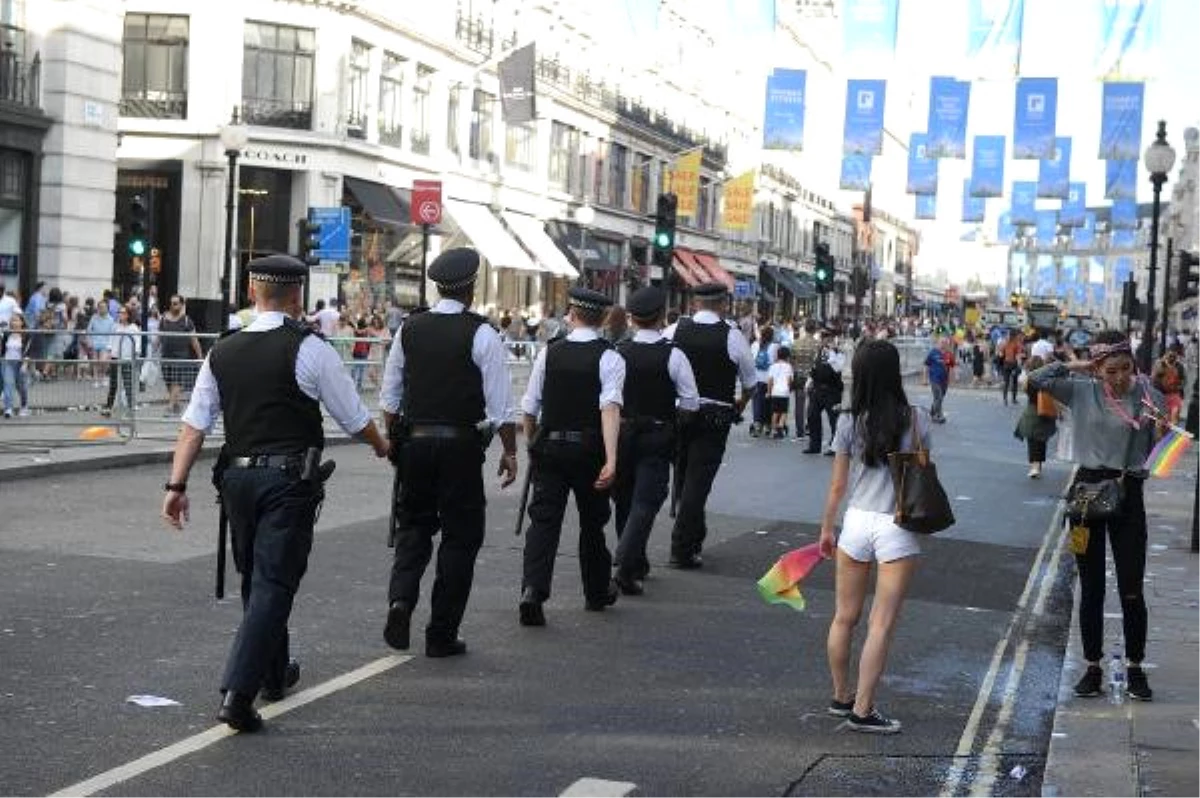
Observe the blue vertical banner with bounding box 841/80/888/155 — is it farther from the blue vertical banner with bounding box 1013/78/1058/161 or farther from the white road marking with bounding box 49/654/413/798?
the white road marking with bounding box 49/654/413/798

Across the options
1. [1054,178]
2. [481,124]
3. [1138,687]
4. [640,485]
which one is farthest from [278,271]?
[1054,178]

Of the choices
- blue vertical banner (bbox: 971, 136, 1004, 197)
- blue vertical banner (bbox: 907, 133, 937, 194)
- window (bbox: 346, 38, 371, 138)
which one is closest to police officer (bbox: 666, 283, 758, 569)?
window (bbox: 346, 38, 371, 138)

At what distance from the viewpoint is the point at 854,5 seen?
35.2 m

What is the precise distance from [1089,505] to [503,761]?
126 inches

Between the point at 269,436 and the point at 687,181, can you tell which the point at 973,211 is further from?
the point at 269,436

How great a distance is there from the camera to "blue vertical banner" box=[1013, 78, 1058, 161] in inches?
1555

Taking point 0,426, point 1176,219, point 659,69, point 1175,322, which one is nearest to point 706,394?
point 0,426

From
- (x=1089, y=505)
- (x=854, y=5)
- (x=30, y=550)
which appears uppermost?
(x=854, y=5)

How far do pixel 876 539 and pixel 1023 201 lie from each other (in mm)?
65791

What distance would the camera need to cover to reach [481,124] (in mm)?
50031

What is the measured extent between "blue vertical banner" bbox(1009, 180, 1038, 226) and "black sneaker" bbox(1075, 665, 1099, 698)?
63279 mm

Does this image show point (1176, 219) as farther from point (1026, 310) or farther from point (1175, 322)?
point (1026, 310)

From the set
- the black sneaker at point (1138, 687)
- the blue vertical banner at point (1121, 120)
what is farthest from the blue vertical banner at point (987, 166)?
the black sneaker at point (1138, 687)

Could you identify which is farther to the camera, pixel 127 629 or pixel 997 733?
pixel 127 629
